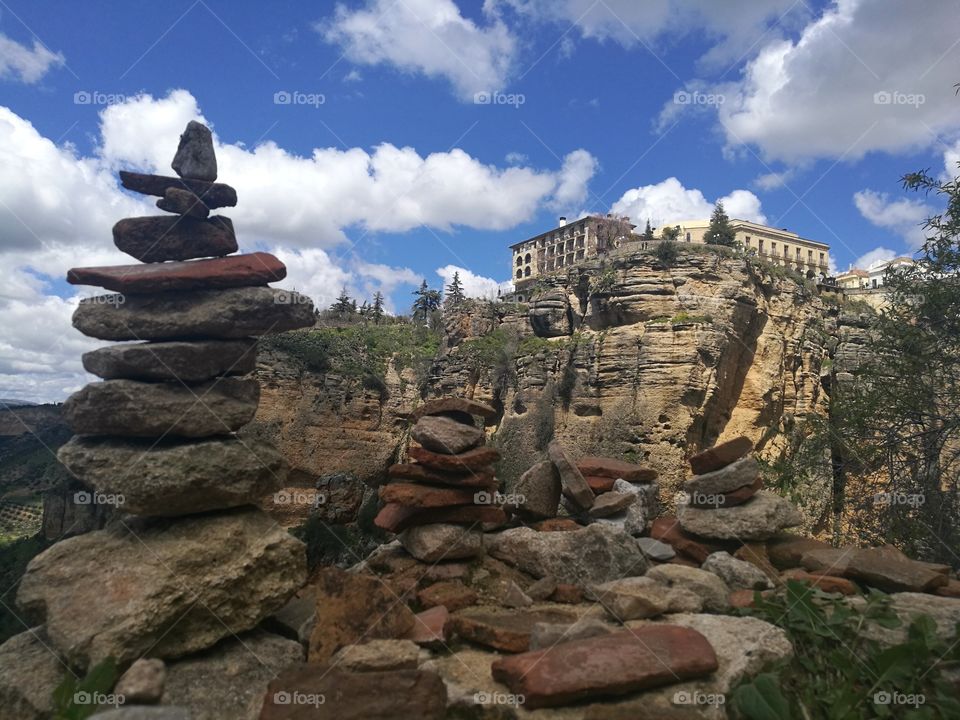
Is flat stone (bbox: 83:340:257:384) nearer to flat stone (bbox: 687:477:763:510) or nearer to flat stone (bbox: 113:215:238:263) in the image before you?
flat stone (bbox: 113:215:238:263)

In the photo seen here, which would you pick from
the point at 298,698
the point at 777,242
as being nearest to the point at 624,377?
the point at 298,698

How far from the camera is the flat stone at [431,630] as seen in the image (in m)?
4.72

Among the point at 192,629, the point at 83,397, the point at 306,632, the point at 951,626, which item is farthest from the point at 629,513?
the point at 83,397

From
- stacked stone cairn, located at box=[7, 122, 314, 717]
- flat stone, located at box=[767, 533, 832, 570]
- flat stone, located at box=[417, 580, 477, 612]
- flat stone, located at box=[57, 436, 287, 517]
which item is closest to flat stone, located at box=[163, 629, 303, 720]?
stacked stone cairn, located at box=[7, 122, 314, 717]

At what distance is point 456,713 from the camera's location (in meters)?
3.79

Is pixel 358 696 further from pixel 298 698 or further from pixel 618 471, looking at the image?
pixel 618 471

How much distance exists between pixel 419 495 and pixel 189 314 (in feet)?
10.1

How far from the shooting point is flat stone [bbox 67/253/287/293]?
20.8 ft

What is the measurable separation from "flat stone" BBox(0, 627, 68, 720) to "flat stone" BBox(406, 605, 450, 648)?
262 centimetres

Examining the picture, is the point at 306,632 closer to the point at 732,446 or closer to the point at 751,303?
the point at 732,446

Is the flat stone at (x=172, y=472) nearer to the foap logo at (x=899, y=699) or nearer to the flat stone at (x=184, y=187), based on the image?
the flat stone at (x=184, y=187)

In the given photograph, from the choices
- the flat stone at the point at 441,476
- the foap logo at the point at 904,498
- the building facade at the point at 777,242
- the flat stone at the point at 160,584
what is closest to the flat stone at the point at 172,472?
the flat stone at the point at 160,584

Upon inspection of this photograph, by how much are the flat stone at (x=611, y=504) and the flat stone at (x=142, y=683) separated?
16.3 feet

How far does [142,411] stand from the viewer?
5.97 metres
